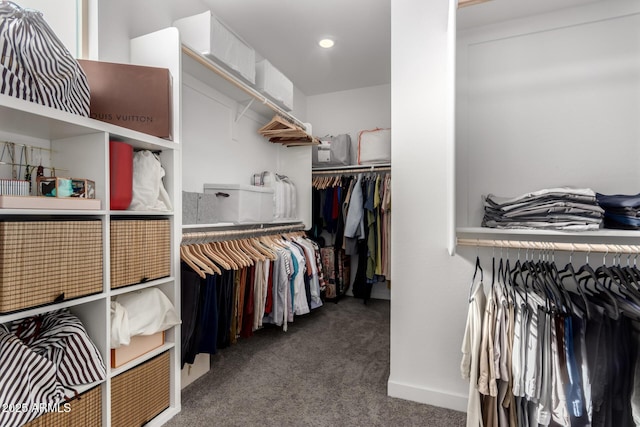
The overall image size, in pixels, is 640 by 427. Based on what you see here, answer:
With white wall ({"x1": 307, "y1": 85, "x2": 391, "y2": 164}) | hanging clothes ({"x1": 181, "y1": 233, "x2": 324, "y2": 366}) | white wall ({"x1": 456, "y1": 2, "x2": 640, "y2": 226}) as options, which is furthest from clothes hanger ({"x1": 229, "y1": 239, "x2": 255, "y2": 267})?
white wall ({"x1": 307, "y1": 85, "x2": 391, "y2": 164})

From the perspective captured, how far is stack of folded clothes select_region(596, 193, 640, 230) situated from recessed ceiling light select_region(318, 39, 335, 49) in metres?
2.48

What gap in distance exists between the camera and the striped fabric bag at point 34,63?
1028mm

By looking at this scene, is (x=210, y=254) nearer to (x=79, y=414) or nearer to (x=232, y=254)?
(x=232, y=254)

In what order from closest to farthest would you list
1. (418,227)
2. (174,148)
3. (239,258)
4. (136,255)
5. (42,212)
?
(42,212)
(136,255)
(174,148)
(418,227)
(239,258)

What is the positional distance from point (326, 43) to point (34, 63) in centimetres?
244

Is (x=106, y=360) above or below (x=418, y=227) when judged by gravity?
below

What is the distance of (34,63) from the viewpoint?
1.08 m

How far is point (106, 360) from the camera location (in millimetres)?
1320

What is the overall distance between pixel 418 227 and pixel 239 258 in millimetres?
1230

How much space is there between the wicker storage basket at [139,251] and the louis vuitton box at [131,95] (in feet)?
1.55

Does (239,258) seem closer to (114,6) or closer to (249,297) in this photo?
(249,297)

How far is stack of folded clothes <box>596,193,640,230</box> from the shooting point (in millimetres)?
1281

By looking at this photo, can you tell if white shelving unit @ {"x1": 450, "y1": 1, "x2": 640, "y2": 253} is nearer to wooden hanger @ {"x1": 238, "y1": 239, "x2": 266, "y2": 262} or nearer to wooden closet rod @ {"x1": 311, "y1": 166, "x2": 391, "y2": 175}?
wooden hanger @ {"x1": 238, "y1": 239, "x2": 266, "y2": 262}

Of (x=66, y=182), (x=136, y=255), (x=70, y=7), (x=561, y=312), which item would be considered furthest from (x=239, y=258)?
(x=561, y=312)
